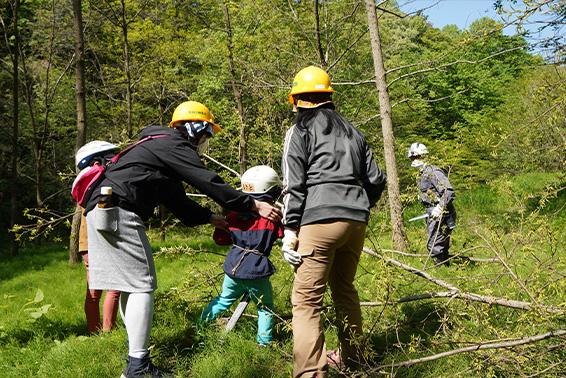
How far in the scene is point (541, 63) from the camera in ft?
19.3

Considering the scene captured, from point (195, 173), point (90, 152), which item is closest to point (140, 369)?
point (195, 173)

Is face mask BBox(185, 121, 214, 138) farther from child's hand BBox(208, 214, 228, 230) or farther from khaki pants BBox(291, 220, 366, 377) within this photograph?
khaki pants BBox(291, 220, 366, 377)

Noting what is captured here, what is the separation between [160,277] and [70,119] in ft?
42.0

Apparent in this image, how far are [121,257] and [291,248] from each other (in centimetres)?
117

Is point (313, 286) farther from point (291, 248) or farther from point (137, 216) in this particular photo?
point (137, 216)

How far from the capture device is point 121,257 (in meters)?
3.43

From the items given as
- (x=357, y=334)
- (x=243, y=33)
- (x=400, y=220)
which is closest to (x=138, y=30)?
(x=243, y=33)

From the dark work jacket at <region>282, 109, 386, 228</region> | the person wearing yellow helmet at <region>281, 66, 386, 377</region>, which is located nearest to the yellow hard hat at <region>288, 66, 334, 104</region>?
the person wearing yellow helmet at <region>281, 66, 386, 377</region>

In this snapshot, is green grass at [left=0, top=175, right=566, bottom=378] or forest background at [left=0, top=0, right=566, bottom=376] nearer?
green grass at [left=0, top=175, right=566, bottom=378]

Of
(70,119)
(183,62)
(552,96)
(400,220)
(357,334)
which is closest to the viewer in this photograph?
(357,334)

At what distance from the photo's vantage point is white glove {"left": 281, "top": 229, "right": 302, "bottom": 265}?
315 centimetres

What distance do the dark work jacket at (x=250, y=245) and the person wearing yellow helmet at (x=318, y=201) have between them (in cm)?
81

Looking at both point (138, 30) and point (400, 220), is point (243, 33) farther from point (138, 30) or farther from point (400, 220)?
point (400, 220)

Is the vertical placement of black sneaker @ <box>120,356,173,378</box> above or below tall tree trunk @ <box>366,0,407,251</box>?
below
